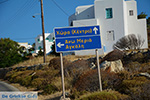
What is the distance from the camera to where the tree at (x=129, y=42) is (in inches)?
1180

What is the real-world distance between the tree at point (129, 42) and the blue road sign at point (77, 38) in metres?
20.7

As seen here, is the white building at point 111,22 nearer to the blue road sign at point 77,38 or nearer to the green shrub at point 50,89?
the green shrub at point 50,89

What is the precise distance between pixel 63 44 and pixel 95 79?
2501 millimetres

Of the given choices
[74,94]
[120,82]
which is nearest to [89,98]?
[74,94]

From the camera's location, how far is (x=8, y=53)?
46.2m

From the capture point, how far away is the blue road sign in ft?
33.2

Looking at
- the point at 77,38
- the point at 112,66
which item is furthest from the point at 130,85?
the point at 112,66

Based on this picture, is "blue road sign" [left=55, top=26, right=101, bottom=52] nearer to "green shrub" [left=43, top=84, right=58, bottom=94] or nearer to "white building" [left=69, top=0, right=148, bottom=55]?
"green shrub" [left=43, top=84, right=58, bottom=94]

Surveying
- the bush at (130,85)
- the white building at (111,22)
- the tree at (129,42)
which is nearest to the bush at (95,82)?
the bush at (130,85)

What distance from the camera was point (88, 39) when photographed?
10148 mm

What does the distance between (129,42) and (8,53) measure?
27600 millimetres

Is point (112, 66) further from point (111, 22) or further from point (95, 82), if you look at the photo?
point (111, 22)

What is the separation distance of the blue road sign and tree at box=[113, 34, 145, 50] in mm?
20679

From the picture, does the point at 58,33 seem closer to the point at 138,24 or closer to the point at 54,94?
the point at 54,94
